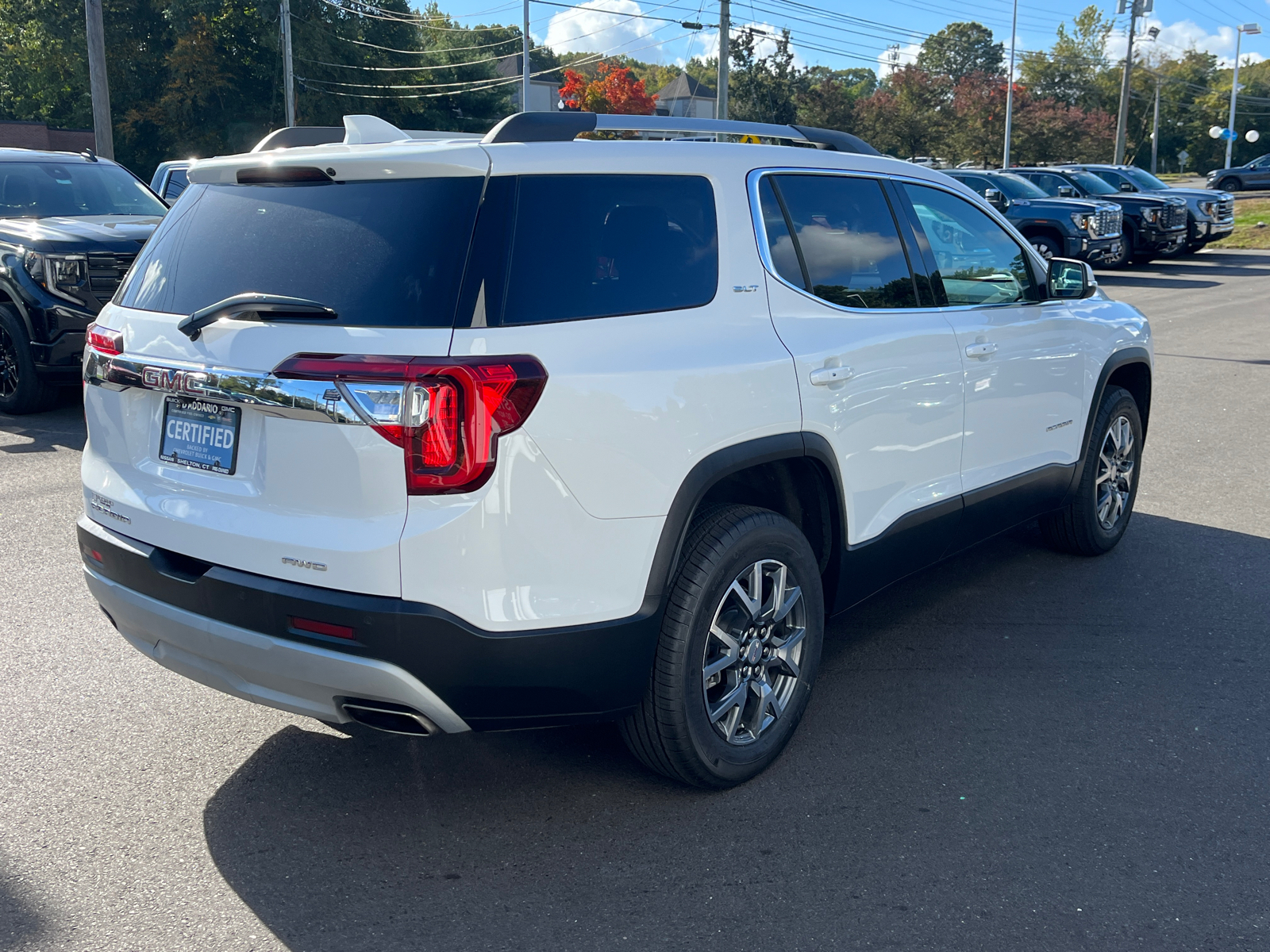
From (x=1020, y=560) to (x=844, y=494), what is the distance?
2.35 meters

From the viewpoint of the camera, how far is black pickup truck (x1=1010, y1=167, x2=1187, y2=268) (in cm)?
2309

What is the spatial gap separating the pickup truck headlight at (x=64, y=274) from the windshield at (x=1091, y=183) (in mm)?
21369

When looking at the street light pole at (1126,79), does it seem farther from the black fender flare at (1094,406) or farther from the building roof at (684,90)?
the building roof at (684,90)

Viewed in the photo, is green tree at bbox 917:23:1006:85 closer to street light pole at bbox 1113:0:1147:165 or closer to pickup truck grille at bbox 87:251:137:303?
street light pole at bbox 1113:0:1147:165

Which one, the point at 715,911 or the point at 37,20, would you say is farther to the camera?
the point at 37,20

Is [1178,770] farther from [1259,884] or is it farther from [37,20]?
[37,20]

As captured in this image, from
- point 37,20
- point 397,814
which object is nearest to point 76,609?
point 397,814

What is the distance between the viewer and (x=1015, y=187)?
22.1m

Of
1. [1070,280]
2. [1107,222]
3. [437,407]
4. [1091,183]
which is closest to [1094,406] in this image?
[1070,280]

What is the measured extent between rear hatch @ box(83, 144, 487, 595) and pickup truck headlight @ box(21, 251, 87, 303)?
18.5ft

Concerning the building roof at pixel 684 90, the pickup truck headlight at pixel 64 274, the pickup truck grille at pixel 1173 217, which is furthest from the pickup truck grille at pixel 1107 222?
the building roof at pixel 684 90

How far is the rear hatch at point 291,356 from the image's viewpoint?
8.93ft

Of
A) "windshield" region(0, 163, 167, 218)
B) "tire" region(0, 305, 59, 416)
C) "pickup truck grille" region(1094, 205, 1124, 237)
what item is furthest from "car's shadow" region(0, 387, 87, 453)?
"pickup truck grille" region(1094, 205, 1124, 237)

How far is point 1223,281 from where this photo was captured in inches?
852
